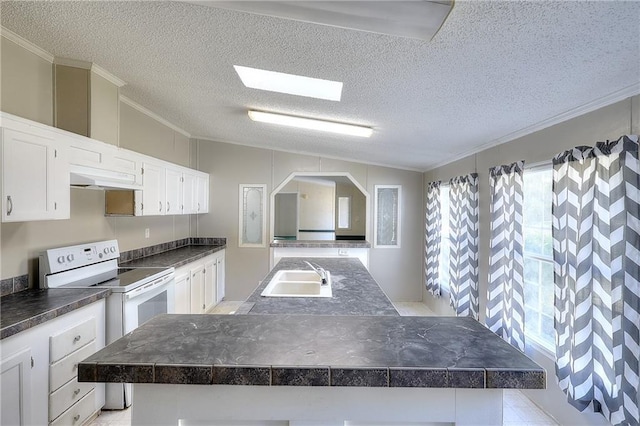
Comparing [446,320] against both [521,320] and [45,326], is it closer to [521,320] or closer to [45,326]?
[521,320]

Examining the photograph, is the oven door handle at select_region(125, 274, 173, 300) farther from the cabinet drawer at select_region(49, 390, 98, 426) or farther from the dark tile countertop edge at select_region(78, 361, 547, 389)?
the dark tile countertop edge at select_region(78, 361, 547, 389)

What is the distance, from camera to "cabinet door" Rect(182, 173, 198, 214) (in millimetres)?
4172

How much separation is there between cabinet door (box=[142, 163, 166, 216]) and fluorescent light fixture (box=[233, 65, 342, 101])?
1.54 m

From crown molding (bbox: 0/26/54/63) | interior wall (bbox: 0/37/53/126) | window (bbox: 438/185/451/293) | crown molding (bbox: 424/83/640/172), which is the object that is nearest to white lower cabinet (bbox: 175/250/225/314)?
interior wall (bbox: 0/37/53/126)

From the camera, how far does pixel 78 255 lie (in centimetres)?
255

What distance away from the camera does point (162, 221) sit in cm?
422

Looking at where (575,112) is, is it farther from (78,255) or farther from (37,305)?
(78,255)

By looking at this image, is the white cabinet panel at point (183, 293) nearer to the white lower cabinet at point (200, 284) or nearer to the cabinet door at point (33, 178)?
the white lower cabinet at point (200, 284)

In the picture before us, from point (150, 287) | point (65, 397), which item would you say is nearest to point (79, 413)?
point (65, 397)

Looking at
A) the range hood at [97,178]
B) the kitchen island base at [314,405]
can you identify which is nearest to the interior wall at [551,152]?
the kitchen island base at [314,405]

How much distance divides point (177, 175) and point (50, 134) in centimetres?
191

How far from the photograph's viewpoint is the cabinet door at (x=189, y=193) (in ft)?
13.7

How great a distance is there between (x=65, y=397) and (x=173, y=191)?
7.78 ft

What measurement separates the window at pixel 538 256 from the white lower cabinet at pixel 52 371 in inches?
133
